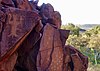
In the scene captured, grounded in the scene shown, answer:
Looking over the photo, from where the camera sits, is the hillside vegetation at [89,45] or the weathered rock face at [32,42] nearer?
the weathered rock face at [32,42]

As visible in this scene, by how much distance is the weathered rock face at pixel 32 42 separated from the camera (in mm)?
10156

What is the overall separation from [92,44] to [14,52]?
20958 mm

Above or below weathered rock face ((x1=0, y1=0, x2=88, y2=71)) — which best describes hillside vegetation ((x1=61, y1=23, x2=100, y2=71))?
below

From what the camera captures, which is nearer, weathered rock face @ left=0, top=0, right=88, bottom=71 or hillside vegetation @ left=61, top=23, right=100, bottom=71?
weathered rock face @ left=0, top=0, right=88, bottom=71

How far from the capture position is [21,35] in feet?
33.6

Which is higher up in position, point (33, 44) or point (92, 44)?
point (33, 44)

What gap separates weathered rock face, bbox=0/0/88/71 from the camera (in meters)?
10.2

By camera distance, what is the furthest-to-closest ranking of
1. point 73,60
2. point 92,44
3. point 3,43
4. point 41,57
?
point 92,44
point 73,60
point 41,57
point 3,43

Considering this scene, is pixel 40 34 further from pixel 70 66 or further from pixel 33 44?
pixel 70 66

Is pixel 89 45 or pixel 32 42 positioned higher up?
pixel 32 42

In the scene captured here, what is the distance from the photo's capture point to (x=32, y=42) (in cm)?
1109

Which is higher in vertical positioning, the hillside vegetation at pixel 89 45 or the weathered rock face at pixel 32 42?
the weathered rock face at pixel 32 42

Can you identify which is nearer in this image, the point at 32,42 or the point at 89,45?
the point at 32,42

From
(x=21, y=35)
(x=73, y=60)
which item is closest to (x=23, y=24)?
(x=21, y=35)
